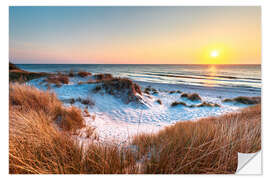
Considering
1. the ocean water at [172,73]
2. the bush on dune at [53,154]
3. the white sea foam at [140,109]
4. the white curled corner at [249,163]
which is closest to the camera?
the bush on dune at [53,154]

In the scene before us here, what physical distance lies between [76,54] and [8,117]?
52.1 inches

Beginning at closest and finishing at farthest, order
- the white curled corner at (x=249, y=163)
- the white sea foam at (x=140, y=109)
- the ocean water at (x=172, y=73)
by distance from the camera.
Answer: the white curled corner at (x=249, y=163)
the white sea foam at (x=140, y=109)
the ocean water at (x=172, y=73)

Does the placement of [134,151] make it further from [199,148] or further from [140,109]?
[140,109]

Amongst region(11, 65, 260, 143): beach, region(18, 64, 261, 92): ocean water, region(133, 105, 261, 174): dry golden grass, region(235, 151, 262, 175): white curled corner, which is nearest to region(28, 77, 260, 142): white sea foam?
region(11, 65, 260, 143): beach

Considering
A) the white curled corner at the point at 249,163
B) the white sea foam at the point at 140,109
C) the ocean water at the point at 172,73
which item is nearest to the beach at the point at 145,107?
the white sea foam at the point at 140,109

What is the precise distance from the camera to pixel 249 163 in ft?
4.33

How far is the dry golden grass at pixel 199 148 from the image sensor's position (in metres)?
1.14

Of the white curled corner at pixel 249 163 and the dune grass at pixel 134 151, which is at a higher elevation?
the dune grass at pixel 134 151

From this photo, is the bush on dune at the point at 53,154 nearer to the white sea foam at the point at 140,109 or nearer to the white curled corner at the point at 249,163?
the white sea foam at the point at 140,109

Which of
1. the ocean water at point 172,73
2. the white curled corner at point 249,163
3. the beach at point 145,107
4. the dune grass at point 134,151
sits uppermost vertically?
the ocean water at point 172,73

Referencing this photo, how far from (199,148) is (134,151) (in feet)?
2.22

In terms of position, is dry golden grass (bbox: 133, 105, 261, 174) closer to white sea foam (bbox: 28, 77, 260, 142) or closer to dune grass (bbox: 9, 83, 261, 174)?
dune grass (bbox: 9, 83, 261, 174)

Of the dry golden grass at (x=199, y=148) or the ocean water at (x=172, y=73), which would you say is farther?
the ocean water at (x=172, y=73)

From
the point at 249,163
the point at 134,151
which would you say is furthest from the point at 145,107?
the point at 249,163
